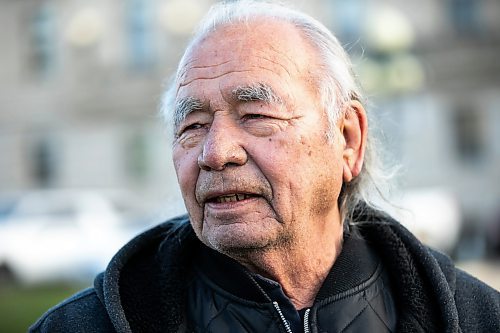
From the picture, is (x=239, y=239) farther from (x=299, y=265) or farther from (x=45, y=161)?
(x=45, y=161)

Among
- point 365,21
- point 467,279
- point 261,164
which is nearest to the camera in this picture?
point 261,164

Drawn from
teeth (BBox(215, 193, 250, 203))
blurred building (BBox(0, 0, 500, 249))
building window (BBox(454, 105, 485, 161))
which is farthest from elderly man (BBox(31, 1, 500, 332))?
building window (BBox(454, 105, 485, 161))

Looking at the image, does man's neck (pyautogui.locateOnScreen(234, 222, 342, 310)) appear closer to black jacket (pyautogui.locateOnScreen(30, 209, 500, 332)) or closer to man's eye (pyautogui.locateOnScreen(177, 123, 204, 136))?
black jacket (pyautogui.locateOnScreen(30, 209, 500, 332))

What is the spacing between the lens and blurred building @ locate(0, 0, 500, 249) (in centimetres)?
2119

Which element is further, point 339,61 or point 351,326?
point 339,61

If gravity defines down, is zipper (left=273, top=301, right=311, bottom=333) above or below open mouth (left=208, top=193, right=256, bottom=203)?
below

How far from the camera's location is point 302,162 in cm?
219

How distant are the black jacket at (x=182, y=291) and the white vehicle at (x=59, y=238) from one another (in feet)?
28.8

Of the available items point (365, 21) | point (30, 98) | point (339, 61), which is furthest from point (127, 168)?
point (339, 61)

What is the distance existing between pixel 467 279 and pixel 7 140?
26520mm

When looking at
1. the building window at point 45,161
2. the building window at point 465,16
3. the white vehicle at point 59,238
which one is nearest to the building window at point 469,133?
the building window at point 465,16

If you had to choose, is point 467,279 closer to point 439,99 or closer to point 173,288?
point 173,288

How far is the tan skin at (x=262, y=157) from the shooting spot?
214 centimetres

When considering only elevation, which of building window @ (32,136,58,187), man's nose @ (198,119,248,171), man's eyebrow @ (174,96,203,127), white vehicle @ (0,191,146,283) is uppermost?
man's eyebrow @ (174,96,203,127)
